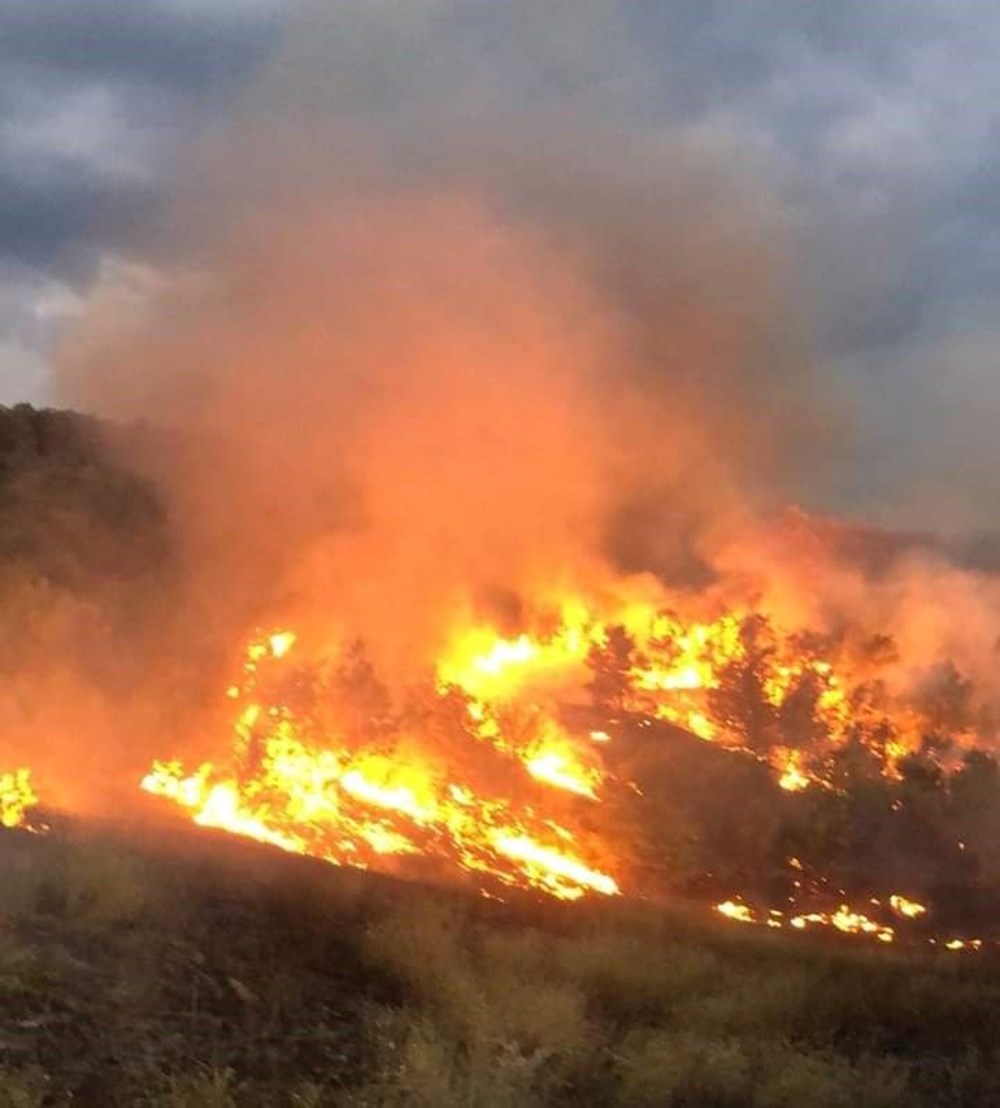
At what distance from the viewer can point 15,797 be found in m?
11.9

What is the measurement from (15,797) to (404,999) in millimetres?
4593

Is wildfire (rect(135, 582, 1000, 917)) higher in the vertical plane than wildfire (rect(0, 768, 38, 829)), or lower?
higher

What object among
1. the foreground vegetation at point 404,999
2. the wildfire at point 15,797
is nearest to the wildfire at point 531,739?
the wildfire at point 15,797

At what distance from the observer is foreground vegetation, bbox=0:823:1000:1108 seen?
7207mm

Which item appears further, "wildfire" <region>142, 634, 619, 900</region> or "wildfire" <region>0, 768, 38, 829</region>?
"wildfire" <region>142, 634, 619, 900</region>

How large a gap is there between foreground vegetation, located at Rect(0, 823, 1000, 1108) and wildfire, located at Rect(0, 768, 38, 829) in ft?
2.01

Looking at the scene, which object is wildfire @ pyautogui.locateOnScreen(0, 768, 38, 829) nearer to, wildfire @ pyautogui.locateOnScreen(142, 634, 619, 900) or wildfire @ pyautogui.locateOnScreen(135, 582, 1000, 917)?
wildfire @ pyautogui.locateOnScreen(142, 634, 619, 900)

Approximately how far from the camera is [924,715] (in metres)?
18.7

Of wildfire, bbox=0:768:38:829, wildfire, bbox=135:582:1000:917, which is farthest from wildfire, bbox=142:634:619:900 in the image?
wildfire, bbox=0:768:38:829

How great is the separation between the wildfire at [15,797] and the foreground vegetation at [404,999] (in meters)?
0.61

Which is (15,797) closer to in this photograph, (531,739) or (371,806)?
(371,806)

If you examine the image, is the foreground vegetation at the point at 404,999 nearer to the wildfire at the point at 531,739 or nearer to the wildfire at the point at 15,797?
the wildfire at the point at 15,797

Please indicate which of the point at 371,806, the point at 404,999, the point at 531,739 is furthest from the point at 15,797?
the point at 531,739

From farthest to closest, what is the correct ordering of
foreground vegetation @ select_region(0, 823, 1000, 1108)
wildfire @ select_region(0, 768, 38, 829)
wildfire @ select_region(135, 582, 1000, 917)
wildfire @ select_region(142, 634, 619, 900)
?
wildfire @ select_region(135, 582, 1000, 917)
wildfire @ select_region(142, 634, 619, 900)
wildfire @ select_region(0, 768, 38, 829)
foreground vegetation @ select_region(0, 823, 1000, 1108)
